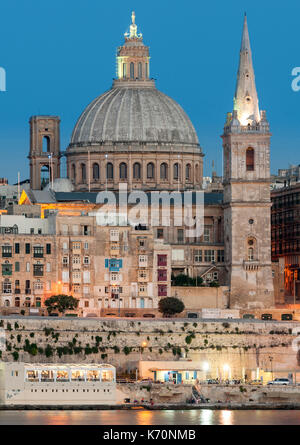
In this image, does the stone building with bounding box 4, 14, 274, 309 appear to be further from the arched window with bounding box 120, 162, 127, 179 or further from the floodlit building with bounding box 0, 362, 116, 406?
the floodlit building with bounding box 0, 362, 116, 406

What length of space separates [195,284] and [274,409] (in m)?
24.7

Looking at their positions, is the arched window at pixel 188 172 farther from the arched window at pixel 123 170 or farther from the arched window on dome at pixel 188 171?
the arched window at pixel 123 170

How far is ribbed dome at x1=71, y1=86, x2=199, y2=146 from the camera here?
13812 centimetres

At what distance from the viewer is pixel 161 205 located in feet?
430

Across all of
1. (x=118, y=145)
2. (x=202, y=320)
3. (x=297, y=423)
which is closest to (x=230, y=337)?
(x=202, y=320)

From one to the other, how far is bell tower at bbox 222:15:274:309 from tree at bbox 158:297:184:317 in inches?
237

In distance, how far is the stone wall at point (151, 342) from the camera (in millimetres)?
109188

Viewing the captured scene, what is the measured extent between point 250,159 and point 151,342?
19.6 m

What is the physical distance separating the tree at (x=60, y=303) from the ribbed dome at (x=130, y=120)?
74.3ft

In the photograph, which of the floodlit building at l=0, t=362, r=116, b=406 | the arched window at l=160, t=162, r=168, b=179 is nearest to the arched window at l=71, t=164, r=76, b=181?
the arched window at l=160, t=162, r=168, b=179

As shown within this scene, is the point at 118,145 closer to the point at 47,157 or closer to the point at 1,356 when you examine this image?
the point at 47,157

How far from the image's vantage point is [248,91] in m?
127

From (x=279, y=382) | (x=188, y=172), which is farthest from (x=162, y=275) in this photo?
(x=279, y=382)

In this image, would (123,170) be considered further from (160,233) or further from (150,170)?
(160,233)
